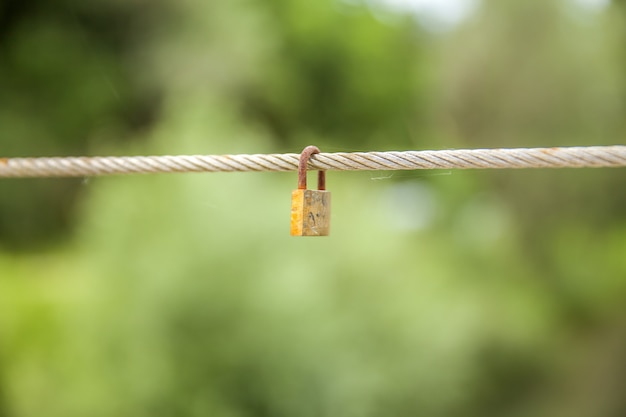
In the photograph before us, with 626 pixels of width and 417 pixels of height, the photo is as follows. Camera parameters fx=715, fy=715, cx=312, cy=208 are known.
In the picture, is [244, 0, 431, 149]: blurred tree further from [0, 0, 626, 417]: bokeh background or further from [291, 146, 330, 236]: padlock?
[291, 146, 330, 236]: padlock

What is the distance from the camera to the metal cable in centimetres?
106

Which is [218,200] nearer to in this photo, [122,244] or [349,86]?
[122,244]

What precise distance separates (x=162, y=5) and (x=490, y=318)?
5223mm

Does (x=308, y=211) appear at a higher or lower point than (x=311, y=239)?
lower

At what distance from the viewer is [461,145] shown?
9172 millimetres

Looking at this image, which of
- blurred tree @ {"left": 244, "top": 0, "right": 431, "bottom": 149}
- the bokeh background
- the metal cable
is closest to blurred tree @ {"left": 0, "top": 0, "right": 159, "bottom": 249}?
the bokeh background

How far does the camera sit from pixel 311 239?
16.8 ft

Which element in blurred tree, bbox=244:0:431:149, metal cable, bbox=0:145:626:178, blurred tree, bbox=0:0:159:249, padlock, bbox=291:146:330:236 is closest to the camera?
metal cable, bbox=0:145:626:178

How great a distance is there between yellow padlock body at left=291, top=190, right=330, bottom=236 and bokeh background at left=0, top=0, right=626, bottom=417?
3.34 m

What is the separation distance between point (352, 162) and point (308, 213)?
128 mm

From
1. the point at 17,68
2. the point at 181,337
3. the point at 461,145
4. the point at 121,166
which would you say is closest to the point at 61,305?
the point at 181,337

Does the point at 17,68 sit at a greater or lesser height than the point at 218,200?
greater

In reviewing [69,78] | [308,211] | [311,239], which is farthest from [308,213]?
[69,78]

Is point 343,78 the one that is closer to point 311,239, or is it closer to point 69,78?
point 69,78
